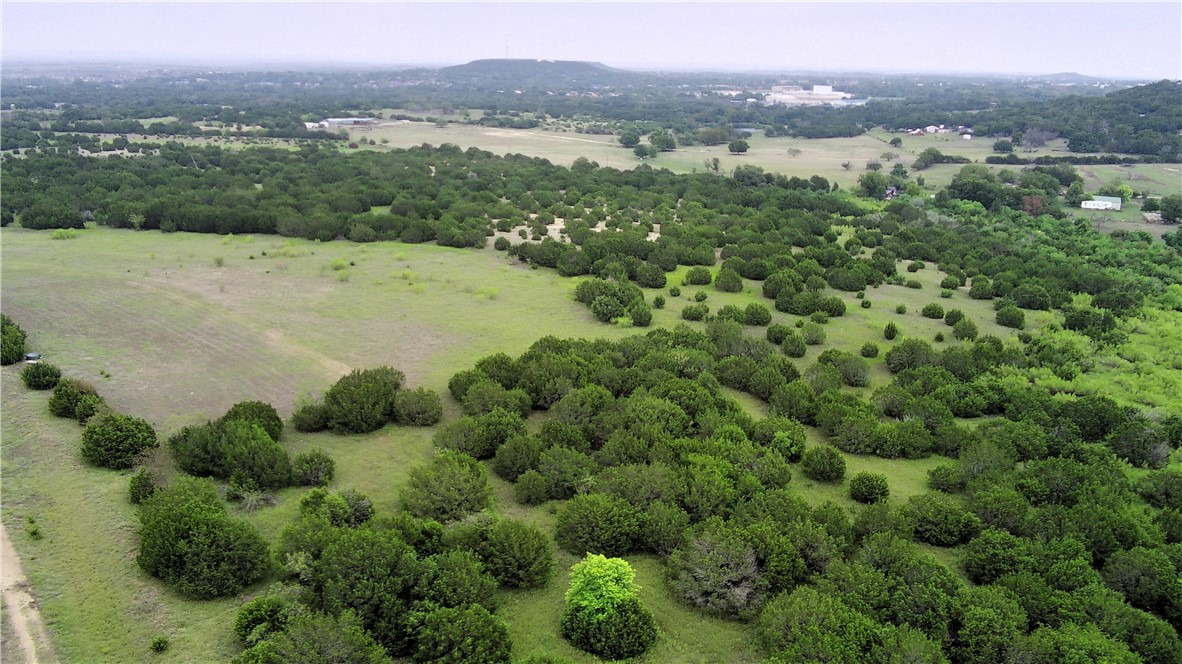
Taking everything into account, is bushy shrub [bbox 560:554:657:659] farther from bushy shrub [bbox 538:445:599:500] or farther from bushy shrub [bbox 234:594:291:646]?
bushy shrub [bbox 234:594:291:646]

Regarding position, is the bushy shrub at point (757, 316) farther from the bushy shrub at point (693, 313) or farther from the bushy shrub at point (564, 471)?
the bushy shrub at point (564, 471)

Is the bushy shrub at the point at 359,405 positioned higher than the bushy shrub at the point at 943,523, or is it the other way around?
the bushy shrub at the point at 359,405

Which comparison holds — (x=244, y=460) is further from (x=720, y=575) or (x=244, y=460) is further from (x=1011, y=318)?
(x=1011, y=318)

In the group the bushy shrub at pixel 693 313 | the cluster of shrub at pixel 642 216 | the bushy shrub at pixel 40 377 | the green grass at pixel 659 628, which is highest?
the cluster of shrub at pixel 642 216

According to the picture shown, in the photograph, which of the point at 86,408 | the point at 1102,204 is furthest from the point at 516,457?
the point at 1102,204

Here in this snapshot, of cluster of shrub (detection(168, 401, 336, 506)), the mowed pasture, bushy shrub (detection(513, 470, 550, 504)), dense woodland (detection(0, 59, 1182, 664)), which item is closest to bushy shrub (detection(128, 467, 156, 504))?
dense woodland (detection(0, 59, 1182, 664))

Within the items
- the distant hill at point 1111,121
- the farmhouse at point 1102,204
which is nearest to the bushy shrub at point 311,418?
the farmhouse at point 1102,204

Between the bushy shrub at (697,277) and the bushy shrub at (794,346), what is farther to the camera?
the bushy shrub at (697,277)
